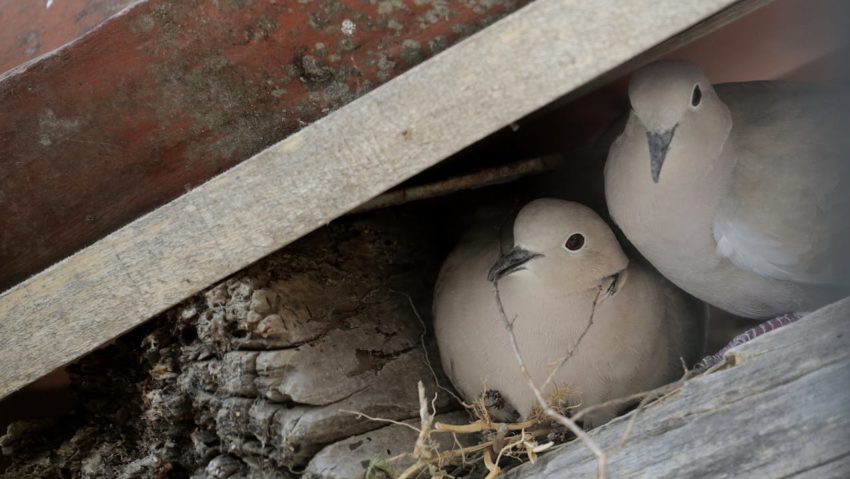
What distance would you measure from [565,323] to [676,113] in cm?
54

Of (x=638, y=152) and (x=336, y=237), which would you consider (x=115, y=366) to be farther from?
(x=638, y=152)

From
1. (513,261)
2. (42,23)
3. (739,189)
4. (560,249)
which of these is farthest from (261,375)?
(739,189)

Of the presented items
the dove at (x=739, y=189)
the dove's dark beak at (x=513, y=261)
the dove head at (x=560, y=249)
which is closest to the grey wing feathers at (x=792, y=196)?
the dove at (x=739, y=189)

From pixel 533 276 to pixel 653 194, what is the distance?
0.33 meters

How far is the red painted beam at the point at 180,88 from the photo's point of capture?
4.95ft

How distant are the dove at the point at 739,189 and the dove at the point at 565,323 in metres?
0.13

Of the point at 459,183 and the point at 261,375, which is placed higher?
the point at 459,183

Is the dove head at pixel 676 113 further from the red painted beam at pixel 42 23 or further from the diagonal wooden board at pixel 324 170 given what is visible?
the red painted beam at pixel 42 23

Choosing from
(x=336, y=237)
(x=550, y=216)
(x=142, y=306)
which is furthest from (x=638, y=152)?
(x=142, y=306)

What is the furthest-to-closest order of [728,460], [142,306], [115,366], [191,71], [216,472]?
[115,366]
[216,472]
[142,306]
[191,71]
[728,460]

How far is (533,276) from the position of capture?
80.2 inches

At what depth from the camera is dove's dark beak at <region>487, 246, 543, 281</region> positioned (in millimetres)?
1998

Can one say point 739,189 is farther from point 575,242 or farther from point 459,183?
point 459,183

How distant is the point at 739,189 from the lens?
1.87 meters
